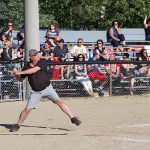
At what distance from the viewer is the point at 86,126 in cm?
1298

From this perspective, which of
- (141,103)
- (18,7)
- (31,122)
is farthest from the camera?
(18,7)

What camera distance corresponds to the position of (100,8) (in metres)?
33.9

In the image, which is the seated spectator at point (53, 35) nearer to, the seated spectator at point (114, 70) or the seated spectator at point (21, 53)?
the seated spectator at point (21, 53)

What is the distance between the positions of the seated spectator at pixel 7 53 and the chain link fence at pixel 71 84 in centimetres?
70

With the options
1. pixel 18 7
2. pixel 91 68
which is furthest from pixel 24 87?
pixel 18 7

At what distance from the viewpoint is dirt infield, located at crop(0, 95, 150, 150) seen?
10.9m

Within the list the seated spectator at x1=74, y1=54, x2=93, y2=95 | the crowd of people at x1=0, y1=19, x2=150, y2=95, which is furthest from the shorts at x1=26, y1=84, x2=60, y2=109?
the seated spectator at x1=74, y1=54, x2=93, y2=95

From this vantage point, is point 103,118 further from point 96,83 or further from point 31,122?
point 96,83

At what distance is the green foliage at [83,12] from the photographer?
108 feet

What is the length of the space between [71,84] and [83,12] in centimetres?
1654

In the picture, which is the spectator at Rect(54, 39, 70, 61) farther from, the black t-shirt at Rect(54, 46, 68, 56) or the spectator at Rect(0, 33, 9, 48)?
the spectator at Rect(0, 33, 9, 48)

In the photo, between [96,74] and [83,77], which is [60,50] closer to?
[83,77]

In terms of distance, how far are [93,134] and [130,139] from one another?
0.90 m

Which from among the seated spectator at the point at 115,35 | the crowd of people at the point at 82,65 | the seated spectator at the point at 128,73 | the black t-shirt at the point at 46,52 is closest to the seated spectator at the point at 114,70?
the crowd of people at the point at 82,65
